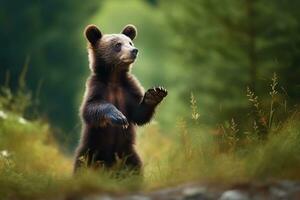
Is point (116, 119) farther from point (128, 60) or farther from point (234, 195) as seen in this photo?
point (234, 195)

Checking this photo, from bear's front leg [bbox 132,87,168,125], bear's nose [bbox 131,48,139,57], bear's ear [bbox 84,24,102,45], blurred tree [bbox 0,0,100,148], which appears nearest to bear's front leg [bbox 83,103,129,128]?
bear's front leg [bbox 132,87,168,125]

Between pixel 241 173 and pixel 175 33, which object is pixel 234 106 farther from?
pixel 241 173

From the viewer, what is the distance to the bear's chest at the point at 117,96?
8117 mm

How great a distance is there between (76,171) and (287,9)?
4088 millimetres

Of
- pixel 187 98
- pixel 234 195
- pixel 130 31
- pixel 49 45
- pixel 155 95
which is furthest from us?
pixel 49 45

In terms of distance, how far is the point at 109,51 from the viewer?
8297 millimetres

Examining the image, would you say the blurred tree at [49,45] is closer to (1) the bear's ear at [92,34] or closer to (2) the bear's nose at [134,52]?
(1) the bear's ear at [92,34]

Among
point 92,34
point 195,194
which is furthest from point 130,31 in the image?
point 195,194

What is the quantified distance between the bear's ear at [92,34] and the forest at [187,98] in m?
1.04

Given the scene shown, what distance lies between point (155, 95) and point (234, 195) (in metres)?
1.68

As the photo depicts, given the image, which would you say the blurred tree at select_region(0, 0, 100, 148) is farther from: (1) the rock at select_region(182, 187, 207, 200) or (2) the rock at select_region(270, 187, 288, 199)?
(2) the rock at select_region(270, 187, 288, 199)

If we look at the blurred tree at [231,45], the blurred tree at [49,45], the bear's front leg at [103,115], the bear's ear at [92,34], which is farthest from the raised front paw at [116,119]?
the blurred tree at [49,45]

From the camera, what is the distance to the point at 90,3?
70.7 feet

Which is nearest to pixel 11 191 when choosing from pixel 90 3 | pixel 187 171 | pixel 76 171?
pixel 76 171
